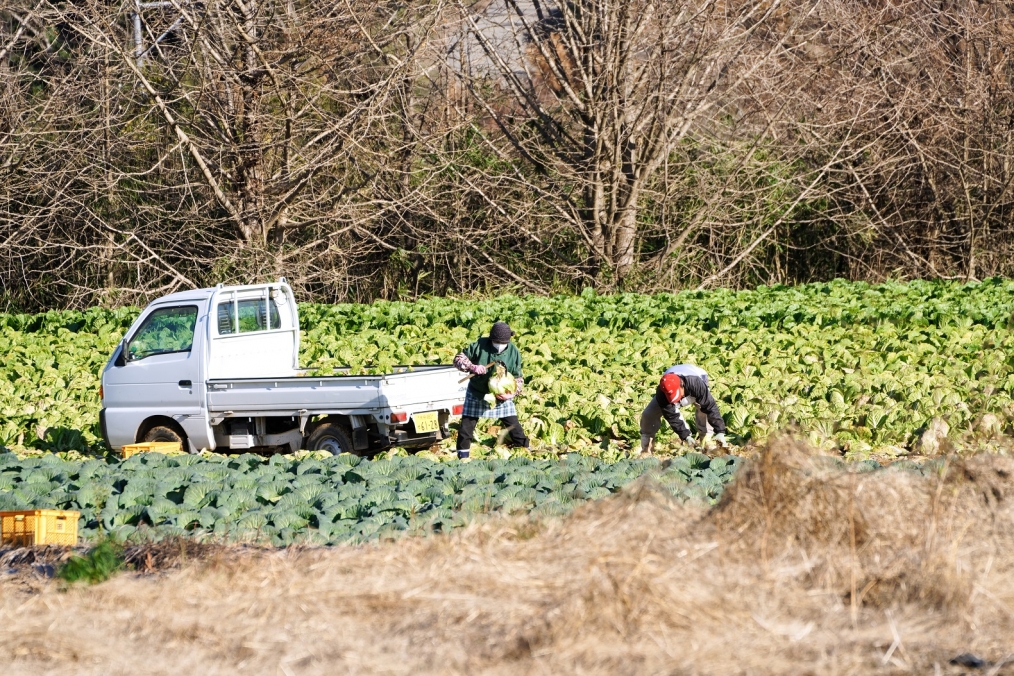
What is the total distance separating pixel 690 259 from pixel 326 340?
50.0 ft

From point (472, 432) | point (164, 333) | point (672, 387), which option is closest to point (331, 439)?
point (472, 432)

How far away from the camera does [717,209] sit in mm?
29516

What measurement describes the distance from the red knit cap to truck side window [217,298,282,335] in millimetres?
4425

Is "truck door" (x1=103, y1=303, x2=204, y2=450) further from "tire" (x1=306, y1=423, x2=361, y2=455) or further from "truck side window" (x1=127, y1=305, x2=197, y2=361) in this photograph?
"tire" (x1=306, y1=423, x2=361, y2=455)

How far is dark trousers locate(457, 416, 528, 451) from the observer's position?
437 inches

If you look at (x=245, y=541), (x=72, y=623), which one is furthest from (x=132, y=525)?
(x=72, y=623)

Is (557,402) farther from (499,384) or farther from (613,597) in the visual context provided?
(613,597)

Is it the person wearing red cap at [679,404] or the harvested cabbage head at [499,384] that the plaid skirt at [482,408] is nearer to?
the harvested cabbage head at [499,384]

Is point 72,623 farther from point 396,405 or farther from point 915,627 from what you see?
point 396,405

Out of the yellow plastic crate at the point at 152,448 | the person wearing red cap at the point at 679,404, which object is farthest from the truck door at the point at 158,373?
the person wearing red cap at the point at 679,404

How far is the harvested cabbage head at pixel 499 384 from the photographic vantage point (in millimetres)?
10773

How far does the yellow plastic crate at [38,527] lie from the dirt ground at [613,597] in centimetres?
69

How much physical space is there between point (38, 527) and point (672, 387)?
5.54 meters

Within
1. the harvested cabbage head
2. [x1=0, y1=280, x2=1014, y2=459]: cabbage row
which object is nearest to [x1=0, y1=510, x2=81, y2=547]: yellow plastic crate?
the harvested cabbage head
